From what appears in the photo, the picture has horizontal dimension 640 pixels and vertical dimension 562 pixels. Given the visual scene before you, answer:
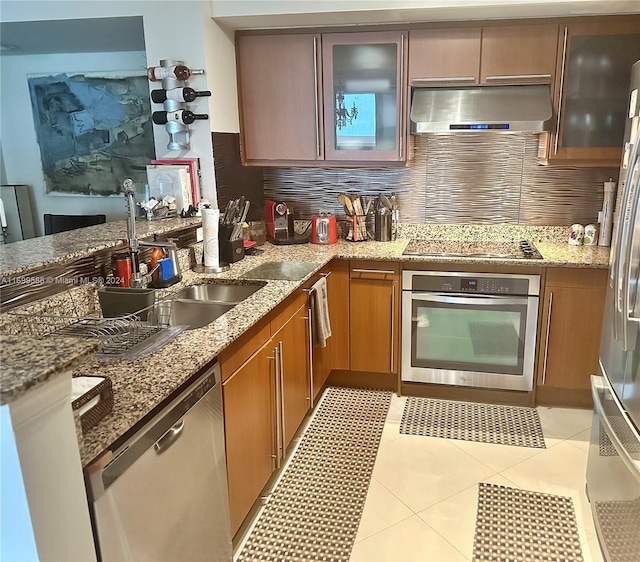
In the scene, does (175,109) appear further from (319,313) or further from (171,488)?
(171,488)

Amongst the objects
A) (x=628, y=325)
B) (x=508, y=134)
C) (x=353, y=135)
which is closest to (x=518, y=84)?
(x=508, y=134)

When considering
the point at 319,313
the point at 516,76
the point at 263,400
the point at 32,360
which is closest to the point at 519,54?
the point at 516,76

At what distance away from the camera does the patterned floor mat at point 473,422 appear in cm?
294

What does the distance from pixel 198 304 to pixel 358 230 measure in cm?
150

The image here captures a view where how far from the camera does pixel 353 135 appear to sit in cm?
332

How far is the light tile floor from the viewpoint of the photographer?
7.11 ft

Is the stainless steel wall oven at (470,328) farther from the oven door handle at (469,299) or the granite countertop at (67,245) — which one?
the granite countertop at (67,245)

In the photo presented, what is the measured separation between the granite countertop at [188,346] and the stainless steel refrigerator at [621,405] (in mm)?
964

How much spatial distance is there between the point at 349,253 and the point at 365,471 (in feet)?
4.12

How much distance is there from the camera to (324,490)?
251cm

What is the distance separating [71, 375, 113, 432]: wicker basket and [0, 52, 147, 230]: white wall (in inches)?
A: 116

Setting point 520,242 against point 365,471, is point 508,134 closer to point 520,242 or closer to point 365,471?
point 520,242

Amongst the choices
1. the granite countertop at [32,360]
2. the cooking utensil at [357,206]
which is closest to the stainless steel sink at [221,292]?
the cooking utensil at [357,206]

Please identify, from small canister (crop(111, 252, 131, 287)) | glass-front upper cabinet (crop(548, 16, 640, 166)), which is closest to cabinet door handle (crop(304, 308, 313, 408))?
small canister (crop(111, 252, 131, 287))
